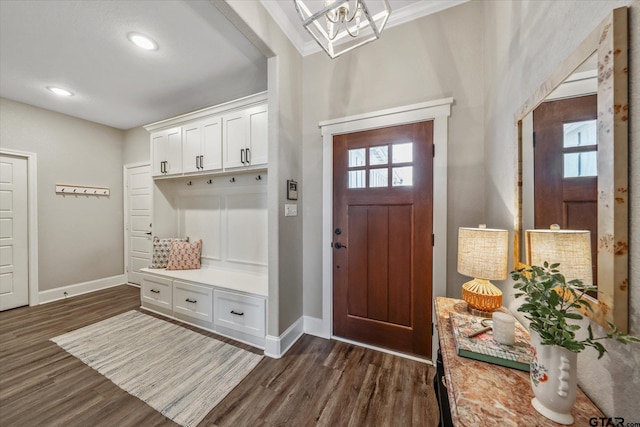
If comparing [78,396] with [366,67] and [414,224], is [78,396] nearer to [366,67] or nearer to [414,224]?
[414,224]

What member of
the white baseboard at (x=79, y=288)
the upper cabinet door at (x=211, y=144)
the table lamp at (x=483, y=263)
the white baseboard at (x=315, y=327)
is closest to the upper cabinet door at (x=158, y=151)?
the upper cabinet door at (x=211, y=144)

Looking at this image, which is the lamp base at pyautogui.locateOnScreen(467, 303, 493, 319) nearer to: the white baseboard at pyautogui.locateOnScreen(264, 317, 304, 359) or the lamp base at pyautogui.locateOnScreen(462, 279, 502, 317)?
the lamp base at pyautogui.locateOnScreen(462, 279, 502, 317)

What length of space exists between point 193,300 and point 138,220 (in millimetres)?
2441

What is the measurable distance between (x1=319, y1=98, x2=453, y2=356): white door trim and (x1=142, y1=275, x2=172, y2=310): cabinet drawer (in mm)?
1947

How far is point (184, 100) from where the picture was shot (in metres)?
3.08

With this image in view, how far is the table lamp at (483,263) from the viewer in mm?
1149

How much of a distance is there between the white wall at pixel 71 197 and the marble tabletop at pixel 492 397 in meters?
5.07

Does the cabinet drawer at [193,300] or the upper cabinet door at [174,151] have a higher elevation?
the upper cabinet door at [174,151]

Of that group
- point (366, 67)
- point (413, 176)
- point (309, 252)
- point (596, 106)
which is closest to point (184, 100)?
point (366, 67)

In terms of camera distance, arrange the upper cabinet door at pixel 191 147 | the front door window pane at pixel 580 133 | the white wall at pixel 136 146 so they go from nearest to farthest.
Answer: the front door window pane at pixel 580 133, the upper cabinet door at pixel 191 147, the white wall at pixel 136 146

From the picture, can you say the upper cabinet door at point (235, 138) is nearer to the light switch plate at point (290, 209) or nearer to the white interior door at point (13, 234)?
the light switch plate at point (290, 209)

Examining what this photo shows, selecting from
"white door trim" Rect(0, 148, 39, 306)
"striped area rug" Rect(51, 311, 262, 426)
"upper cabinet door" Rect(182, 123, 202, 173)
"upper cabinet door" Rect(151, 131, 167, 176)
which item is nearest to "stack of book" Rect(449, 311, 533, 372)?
"striped area rug" Rect(51, 311, 262, 426)

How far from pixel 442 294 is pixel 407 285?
0.89 ft

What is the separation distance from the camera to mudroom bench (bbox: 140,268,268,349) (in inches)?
87.2
